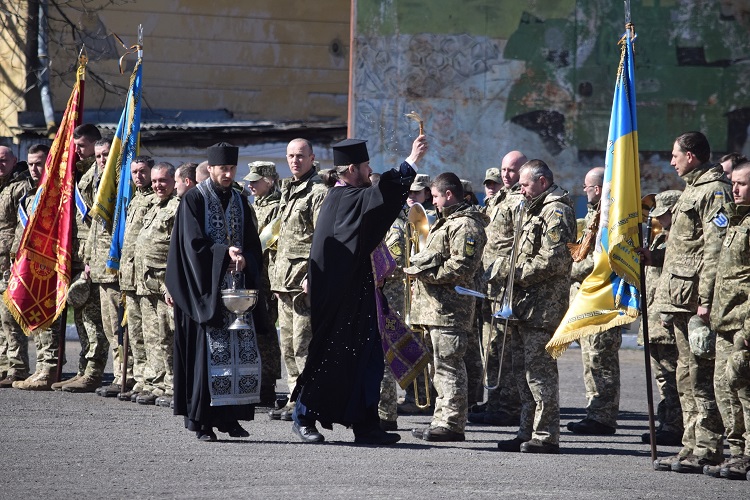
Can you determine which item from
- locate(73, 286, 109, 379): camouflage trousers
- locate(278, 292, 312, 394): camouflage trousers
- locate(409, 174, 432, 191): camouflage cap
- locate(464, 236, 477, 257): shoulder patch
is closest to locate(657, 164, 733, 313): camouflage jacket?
locate(464, 236, 477, 257): shoulder patch

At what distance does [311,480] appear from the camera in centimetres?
727

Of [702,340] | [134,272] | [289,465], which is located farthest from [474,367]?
[289,465]

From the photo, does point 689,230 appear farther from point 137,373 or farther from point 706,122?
point 706,122

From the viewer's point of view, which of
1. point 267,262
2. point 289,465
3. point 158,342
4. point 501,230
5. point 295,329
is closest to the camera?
point 289,465

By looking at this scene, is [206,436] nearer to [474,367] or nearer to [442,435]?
[442,435]

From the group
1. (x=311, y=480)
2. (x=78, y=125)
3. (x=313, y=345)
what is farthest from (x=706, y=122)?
(x=311, y=480)

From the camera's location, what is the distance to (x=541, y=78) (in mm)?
20047

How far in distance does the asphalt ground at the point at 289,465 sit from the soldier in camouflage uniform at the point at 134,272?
3.36ft

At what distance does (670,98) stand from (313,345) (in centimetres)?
1277

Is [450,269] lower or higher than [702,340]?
higher

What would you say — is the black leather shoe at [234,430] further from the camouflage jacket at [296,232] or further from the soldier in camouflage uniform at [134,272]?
the soldier in camouflage uniform at [134,272]

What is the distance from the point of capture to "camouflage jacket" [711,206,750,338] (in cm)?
748

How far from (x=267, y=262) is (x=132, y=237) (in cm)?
130

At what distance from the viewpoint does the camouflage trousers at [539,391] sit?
862 cm
